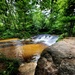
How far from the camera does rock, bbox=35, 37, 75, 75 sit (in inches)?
112

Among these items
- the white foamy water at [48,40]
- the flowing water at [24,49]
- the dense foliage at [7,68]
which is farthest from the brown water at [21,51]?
the dense foliage at [7,68]

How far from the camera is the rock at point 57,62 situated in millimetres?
2834

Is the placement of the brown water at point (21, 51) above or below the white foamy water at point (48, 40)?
above

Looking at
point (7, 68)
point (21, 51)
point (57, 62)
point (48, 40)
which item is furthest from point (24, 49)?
point (57, 62)

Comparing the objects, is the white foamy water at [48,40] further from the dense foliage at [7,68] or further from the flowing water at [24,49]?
the dense foliage at [7,68]

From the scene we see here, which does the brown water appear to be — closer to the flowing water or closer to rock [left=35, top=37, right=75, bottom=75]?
the flowing water

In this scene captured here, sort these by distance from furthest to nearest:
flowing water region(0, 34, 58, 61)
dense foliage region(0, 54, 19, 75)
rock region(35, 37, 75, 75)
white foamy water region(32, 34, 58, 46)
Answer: white foamy water region(32, 34, 58, 46) → flowing water region(0, 34, 58, 61) → dense foliage region(0, 54, 19, 75) → rock region(35, 37, 75, 75)

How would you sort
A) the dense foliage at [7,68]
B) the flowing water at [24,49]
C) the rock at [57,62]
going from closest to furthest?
the rock at [57,62] < the dense foliage at [7,68] < the flowing water at [24,49]

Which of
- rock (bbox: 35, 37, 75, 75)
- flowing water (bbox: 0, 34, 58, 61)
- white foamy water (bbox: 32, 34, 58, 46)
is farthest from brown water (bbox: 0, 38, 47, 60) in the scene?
rock (bbox: 35, 37, 75, 75)

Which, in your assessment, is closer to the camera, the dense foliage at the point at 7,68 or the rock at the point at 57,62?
the rock at the point at 57,62

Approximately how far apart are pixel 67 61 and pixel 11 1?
2.75 m

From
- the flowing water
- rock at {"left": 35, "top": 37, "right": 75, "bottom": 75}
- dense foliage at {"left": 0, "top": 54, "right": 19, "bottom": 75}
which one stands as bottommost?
the flowing water

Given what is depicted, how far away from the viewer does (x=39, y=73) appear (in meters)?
3.52

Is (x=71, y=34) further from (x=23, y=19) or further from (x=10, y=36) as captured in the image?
(x=10, y=36)
